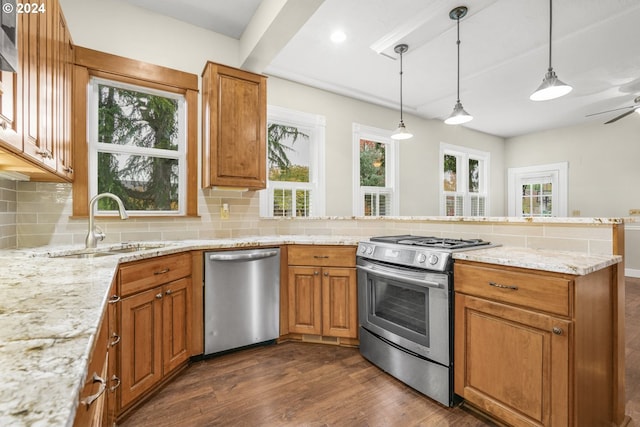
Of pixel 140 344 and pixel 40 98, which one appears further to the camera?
pixel 140 344

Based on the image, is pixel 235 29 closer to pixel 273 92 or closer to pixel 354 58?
pixel 273 92

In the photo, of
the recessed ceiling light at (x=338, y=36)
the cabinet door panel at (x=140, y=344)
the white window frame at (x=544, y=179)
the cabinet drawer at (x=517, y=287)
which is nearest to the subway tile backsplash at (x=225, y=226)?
the cabinet drawer at (x=517, y=287)

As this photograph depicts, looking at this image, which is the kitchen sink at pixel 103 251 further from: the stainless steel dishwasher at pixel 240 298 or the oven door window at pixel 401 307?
the oven door window at pixel 401 307

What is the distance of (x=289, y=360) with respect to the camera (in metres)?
2.32

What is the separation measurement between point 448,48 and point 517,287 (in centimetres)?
266

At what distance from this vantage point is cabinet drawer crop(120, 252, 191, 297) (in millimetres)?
1695

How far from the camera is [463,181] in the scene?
5.88 m

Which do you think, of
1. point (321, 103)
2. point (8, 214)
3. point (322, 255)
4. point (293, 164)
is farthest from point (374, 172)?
point (8, 214)

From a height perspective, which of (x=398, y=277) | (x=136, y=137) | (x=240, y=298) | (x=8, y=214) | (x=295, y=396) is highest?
(x=136, y=137)

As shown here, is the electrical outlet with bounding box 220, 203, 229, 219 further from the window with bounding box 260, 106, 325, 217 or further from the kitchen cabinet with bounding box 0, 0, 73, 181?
the kitchen cabinet with bounding box 0, 0, 73, 181

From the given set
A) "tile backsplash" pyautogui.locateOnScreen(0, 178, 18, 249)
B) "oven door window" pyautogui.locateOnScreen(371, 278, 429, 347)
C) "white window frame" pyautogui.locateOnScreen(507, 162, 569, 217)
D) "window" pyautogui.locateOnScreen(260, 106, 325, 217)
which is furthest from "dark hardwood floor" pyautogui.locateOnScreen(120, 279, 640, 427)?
"white window frame" pyautogui.locateOnScreen(507, 162, 569, 217)

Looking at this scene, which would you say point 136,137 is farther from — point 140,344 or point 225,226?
point 140,344

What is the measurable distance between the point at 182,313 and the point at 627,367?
3.24 meters

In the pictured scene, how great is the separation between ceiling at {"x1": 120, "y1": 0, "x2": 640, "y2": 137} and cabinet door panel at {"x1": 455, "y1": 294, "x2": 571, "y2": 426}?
2.21 metres
